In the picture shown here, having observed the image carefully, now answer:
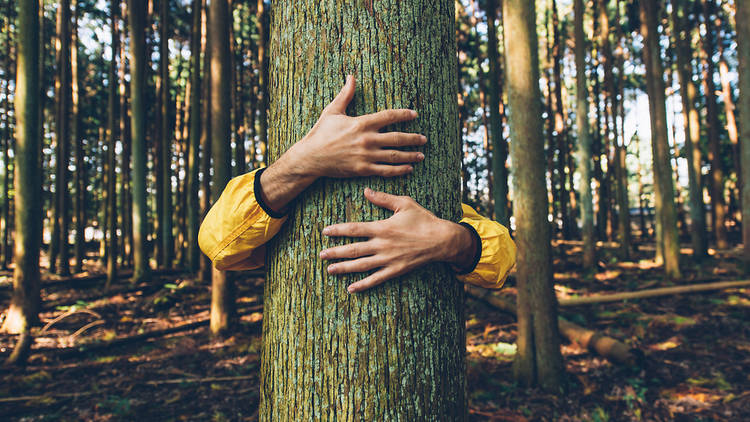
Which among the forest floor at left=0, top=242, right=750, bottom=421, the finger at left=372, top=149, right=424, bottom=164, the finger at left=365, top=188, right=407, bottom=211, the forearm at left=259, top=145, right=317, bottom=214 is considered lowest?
the forest floor at left=0, top=242, right=750, bottom=421

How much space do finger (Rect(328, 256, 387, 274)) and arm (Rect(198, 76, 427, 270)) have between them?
0.92 feet

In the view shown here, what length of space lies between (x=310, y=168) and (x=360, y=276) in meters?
0.40

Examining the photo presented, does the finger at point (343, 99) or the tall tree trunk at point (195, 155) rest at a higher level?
the tall tree trunk at point (195, 155)

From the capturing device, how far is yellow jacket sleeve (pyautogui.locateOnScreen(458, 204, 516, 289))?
1479 millimetres

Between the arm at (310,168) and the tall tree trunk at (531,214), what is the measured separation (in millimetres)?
3076

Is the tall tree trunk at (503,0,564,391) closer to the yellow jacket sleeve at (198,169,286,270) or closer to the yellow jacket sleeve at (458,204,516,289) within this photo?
the yellow jacket sleeve at (458,204,516,289)

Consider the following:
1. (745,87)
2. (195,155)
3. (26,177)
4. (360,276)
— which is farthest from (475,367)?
(195,155)

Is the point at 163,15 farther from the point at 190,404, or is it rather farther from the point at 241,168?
the point at 190,404

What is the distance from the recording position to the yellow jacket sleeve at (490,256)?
1.48 m

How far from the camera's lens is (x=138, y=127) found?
32.2 ft

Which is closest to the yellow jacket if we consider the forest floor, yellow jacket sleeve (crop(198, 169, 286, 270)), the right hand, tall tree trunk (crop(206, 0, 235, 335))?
yellow jacket sleeve (crop(198, 169, 286, 270))

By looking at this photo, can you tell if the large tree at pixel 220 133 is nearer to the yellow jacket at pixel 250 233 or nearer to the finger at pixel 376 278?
the yellow jacket at pixel 250 233

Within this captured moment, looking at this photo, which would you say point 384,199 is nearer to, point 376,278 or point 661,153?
point 376,278

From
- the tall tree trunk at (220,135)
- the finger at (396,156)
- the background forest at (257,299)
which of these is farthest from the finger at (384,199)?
the tall tree trunk at (220,135)
